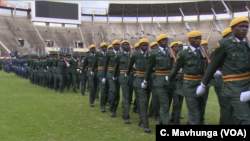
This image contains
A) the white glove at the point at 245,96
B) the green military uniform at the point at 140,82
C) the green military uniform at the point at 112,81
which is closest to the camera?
the white glove at the point at 245,96

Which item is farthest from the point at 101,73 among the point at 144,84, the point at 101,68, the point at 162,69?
the point at 162,69

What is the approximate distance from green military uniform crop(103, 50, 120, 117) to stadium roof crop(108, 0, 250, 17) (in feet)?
126

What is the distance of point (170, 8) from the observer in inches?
1779

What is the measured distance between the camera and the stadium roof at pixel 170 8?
39.4 metres

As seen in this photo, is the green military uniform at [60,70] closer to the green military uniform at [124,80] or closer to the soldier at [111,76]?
the soldier at [111,76]

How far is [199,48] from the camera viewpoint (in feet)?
13.7

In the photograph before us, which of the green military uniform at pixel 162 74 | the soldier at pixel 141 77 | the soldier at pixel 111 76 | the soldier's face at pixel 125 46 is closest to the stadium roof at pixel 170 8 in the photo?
the soldier at pixel 111 76

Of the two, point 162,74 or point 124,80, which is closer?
point 162,74

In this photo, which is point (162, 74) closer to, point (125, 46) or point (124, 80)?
point (124, 80)

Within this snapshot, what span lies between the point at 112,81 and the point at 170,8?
41.7 metres

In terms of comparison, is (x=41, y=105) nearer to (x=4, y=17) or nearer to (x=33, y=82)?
(x=33, y=82)

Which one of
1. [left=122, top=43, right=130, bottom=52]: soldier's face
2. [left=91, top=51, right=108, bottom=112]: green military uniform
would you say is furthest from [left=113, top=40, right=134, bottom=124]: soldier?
[left=91, top=51, right=108, bottom=112]: green military uniform

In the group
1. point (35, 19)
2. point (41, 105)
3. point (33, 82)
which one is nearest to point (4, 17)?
point (35, 19)

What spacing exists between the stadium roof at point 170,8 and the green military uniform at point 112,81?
1512 inches
